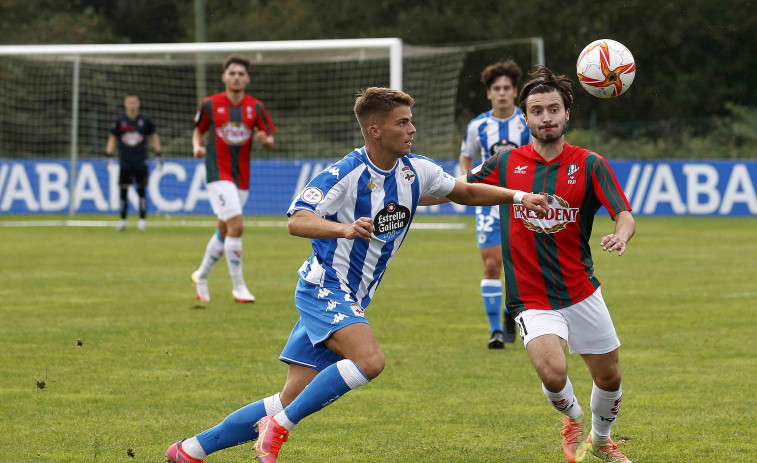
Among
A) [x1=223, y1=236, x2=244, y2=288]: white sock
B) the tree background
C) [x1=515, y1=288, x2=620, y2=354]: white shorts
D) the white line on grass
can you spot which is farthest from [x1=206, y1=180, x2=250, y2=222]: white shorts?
the tree background

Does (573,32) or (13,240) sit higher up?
(573,32)

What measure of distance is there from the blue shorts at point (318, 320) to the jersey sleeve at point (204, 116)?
6.68 metres

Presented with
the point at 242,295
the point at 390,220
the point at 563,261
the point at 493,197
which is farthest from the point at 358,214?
the point at 242,295

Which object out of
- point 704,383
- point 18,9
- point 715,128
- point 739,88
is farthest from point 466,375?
point 18,9

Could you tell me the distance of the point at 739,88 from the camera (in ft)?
145

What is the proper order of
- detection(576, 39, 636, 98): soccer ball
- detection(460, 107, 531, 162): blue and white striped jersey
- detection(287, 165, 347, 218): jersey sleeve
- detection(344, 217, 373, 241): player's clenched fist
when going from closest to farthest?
detection(344, 217, 373, 241): player's clenched fist, detection(287, 165, 347, 218): jersey sleeve, detection(576, 39, 636, 98): soccer ball, detection(460, 107, 531, 162): blue and white striped jersey

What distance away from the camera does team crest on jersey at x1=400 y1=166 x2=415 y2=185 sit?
5348mm

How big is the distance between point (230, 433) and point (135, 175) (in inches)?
676

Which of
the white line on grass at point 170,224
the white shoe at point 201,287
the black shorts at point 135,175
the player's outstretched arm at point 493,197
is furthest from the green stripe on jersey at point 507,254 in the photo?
the white line on grass at point 170,224

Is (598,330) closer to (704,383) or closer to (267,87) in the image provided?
(704,383)

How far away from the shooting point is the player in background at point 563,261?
5.43 m

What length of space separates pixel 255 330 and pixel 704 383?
3.97 meters

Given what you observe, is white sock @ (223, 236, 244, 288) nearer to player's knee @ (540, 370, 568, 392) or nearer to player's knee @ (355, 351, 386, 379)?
player's knee @ (540, 370, 568, 392)

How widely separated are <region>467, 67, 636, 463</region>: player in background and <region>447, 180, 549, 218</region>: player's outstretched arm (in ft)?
0.79
